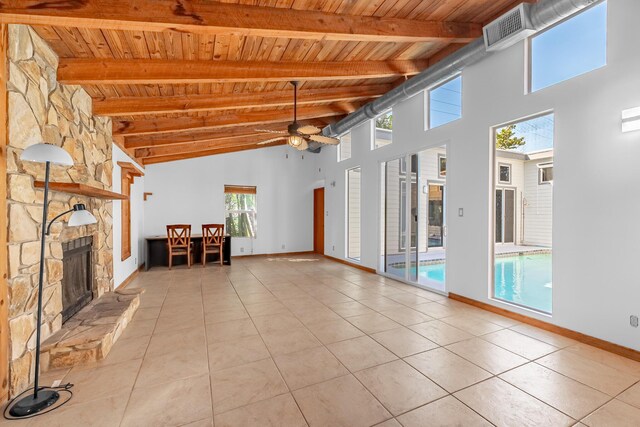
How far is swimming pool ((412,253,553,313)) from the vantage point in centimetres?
346

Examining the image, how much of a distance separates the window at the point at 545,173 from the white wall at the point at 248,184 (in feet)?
20.3

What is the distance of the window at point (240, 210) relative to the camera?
27.0 ft

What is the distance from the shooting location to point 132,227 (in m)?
5.92

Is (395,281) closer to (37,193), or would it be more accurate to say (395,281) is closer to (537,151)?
(537,151)

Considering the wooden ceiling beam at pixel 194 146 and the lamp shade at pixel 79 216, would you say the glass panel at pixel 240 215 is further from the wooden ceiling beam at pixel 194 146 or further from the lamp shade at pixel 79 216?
the lamp shade at pixel 79 216

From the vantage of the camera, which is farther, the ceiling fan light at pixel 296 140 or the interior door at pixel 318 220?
the interior door at pixel 318 220

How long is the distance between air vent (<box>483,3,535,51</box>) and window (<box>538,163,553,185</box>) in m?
1.44

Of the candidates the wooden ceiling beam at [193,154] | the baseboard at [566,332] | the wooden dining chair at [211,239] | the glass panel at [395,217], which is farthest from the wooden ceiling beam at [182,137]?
the baseboard at [566,332]

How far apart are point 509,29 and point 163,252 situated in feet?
24.1

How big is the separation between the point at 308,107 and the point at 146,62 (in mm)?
3192

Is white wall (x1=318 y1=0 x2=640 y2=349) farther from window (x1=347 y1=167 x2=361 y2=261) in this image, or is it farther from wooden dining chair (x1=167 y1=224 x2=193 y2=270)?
wooden dining chair (x1=167 y1=224 x2=193 y2=270)

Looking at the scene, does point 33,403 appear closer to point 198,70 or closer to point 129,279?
point 198,70

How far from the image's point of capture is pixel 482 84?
3.82m

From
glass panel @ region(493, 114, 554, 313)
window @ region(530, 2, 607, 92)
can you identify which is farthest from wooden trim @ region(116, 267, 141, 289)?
window @ region(530, 2, 607, 92)
